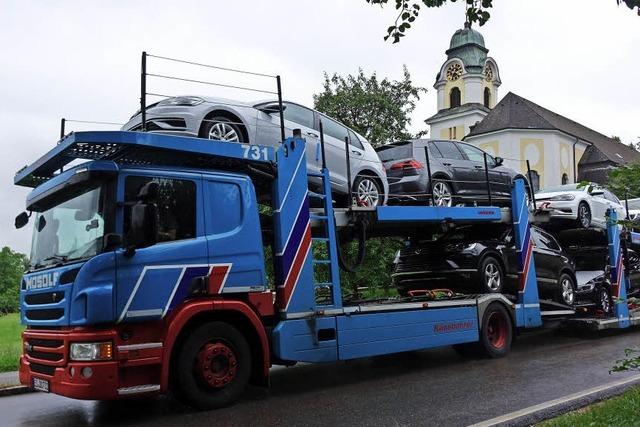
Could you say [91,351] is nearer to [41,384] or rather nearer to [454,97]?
[41,384]

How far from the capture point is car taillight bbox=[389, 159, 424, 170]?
1032 centimetres

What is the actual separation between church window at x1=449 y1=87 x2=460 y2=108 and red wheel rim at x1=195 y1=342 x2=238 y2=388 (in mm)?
56447

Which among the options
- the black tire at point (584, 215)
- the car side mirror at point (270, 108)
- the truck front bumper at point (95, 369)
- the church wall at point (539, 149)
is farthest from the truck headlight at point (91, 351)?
the church wall at point (539, 149)

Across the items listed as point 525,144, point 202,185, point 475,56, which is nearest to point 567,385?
point 202,185

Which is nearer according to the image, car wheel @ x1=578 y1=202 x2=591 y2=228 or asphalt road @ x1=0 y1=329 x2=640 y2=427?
asphalt road @ x1=0 y1=329 x2=640 y2=427

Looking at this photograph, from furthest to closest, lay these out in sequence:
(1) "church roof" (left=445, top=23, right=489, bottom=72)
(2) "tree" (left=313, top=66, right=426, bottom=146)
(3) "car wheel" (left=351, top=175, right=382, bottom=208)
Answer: (1) "church roof" (left=445, top=23, right=489, bottom=72), (2) "tree" (left=313, top=66, right=426, bottom=146), (3) "car wheel" (left=351, top=175, right=382, bottom=208)

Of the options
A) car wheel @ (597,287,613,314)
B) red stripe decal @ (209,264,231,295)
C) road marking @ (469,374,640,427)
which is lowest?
road marking @ (469,374,640,427)

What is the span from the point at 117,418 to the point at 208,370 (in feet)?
3.73

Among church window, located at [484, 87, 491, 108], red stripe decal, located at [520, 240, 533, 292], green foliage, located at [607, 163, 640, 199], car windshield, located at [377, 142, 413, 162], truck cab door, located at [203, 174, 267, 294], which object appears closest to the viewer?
green foliage, located at [607, 163, 640, 199]

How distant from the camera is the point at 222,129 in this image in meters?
7.53

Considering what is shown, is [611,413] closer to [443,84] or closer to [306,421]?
[306,421]

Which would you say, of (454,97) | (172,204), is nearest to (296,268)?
(172,204)

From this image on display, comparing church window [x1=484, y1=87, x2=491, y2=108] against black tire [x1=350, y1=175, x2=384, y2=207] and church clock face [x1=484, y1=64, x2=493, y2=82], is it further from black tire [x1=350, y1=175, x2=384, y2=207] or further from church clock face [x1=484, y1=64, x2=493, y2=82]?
black tire [x1=350, y1=175, x2=384, y2=207]

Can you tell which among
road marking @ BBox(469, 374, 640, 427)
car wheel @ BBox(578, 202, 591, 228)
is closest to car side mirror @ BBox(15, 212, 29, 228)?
road marking @ BBox(469, 374, 640, 427)
